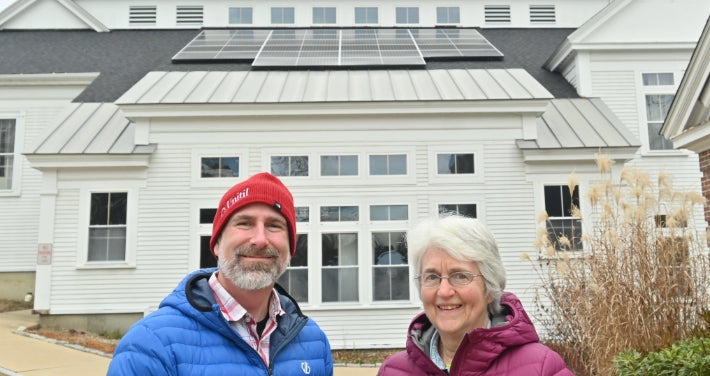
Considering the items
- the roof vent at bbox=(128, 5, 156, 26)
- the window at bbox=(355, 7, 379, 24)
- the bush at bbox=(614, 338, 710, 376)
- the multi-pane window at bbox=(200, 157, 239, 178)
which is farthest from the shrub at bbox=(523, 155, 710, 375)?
the roof vent at bbox=(128, 5, 156, 26)

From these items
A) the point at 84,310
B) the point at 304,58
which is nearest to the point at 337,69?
the point at 304,58

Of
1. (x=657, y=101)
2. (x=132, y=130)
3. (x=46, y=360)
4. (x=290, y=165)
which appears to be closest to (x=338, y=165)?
(x=290, y=165)

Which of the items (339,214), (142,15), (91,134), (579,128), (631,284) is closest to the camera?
(631,284)

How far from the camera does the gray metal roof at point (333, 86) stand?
11.8 m

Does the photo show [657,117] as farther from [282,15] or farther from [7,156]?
[7,156]

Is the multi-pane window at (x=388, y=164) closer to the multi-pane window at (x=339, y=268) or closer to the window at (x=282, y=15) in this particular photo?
the multi-pane window at (x=339, y=268)

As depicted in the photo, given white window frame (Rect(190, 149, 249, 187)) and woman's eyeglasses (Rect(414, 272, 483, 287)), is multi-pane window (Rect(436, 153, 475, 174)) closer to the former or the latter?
white window frame (Rect(190, 149, 249, 187))

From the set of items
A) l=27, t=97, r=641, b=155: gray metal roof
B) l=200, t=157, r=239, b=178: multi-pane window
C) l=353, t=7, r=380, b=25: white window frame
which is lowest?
l=200, t=157, r=239, b=178: multi-pane window

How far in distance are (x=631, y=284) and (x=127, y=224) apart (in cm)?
950

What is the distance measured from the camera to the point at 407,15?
21188 millimetres

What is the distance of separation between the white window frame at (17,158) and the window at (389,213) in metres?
10.3

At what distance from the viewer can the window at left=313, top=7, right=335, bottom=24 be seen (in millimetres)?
21000

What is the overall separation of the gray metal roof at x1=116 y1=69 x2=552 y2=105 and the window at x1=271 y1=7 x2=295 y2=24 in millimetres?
7886

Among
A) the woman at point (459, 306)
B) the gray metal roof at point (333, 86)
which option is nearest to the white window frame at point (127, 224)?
the gray metal roof at point (333, 86)
